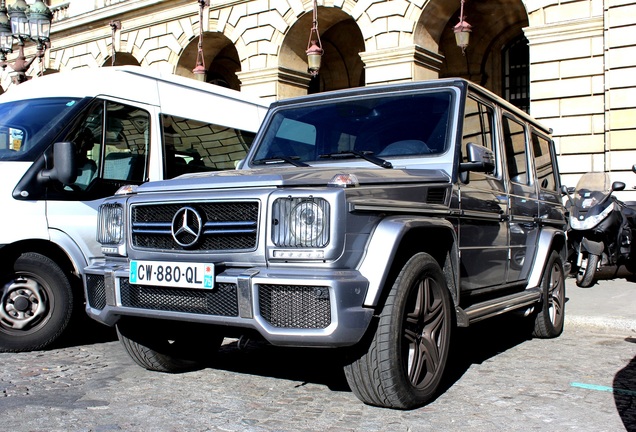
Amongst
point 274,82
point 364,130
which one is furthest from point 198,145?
point 274,82

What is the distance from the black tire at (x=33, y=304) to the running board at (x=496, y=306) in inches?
126

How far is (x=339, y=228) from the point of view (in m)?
3.53

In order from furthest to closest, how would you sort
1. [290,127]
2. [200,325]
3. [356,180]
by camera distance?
1. [290,127]
2. [200,325]
3. [356,180]

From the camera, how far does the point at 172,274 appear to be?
3.89 m

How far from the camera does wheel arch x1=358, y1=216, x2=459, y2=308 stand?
11.9 ft

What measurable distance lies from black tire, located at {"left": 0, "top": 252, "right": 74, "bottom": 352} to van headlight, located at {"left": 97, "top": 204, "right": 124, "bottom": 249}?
146 cm

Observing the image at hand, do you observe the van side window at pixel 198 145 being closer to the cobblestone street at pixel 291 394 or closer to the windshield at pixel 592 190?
the cobblestone street at pixel 291 394

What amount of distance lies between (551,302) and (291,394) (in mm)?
3280

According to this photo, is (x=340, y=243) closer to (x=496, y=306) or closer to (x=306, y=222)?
(x=306, y=222)

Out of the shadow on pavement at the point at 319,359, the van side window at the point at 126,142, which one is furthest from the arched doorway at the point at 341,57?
the shadow on pavement at the point at 319,359

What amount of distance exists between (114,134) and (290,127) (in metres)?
1.83

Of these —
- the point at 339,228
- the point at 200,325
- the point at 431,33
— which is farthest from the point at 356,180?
the point at 431,33

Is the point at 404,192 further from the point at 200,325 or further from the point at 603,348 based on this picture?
the point at 603,348

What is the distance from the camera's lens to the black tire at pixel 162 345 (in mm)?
4598
